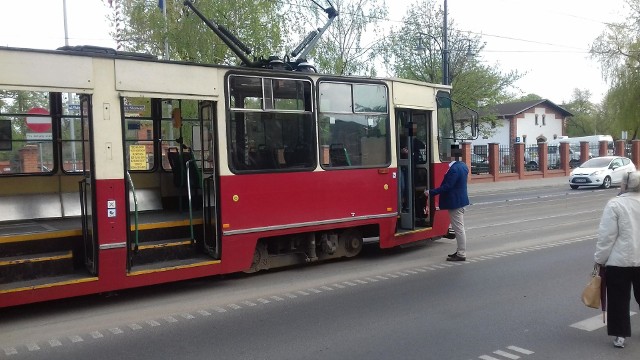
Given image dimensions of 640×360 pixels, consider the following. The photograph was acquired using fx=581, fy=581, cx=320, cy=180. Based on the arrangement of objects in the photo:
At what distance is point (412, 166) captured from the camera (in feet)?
33.2

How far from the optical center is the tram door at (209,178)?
7355 millimetres

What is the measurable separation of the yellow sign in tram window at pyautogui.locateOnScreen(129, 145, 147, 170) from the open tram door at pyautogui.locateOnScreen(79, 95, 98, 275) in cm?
202

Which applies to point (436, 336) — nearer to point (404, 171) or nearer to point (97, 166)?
point (97, 166)

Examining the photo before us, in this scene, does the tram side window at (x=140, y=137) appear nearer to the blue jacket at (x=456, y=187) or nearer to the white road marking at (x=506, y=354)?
the blue jacket at (x=456, y=187)

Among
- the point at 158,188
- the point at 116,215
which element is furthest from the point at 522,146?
the point at 116,215

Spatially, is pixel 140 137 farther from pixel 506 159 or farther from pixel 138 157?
pixel 506 159

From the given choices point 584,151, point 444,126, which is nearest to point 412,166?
point 444,126

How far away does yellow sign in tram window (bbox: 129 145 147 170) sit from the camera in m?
8.85

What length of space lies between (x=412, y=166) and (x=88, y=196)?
5.50 m

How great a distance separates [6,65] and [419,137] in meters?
6.64

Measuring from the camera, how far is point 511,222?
14.3 meters

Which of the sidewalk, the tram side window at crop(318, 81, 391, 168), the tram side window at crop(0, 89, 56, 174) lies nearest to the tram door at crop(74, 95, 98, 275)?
the tram side window at crop(0, 89, 56, 174)

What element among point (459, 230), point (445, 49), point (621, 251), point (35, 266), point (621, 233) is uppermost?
point (445, 49)

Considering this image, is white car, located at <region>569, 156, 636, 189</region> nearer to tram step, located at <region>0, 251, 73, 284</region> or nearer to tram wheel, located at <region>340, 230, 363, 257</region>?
tram wheel, located at <region>340, 230, 363, 257</region>
